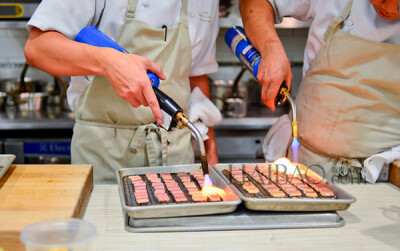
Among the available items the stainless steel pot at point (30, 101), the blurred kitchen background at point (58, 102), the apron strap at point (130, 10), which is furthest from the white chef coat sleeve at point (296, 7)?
the stainless steel pot at point (30, 101)

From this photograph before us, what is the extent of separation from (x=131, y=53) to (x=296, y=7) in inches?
27.7

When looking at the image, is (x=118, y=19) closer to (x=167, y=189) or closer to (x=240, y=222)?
(x=167, y=189)

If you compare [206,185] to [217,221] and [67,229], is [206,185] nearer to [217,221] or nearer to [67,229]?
[217,221]

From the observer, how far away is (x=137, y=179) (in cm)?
124

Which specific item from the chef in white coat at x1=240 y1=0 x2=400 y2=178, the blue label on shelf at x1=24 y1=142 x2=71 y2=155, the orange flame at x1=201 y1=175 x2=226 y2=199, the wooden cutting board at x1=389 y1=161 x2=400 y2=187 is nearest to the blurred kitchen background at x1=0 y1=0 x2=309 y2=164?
the blue label on shelf at x1=24 y1=142 x2=71 y2=155

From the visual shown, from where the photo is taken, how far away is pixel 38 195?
1.08 metres

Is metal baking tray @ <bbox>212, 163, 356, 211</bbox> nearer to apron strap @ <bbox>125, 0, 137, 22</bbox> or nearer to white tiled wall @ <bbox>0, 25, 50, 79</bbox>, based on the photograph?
apron strap @ <bbox>125, 0, 137, 22</bbox>

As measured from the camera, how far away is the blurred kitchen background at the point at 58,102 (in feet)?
8.30

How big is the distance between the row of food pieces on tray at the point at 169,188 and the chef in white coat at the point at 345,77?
Answer: 40 centimetres

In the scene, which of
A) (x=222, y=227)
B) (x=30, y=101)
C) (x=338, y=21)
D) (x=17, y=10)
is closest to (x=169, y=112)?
(x=222, y=227)

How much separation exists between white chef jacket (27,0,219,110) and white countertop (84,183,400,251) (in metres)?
0.59

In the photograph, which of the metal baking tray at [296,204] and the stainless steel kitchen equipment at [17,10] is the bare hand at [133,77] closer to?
the metal baking tray at [296,204]

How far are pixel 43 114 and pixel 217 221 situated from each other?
6.66ft

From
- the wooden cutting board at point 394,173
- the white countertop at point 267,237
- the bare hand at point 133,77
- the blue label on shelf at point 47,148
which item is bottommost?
the blue label on shelf at point 47,148
